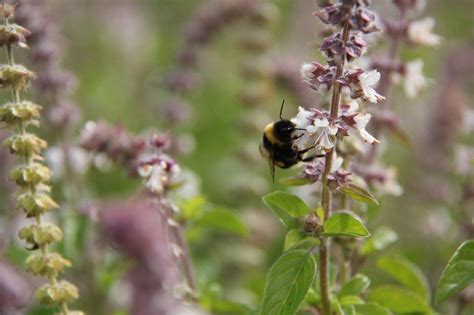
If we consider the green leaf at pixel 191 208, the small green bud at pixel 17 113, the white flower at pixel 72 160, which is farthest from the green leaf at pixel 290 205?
the white flower at pixel 72 160

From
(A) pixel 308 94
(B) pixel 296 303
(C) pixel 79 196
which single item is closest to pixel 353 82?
(B) pixel 296 303

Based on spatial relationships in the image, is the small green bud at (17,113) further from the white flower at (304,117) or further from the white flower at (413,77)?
the white flower at (413,77)

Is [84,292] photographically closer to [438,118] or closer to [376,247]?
[376,247]

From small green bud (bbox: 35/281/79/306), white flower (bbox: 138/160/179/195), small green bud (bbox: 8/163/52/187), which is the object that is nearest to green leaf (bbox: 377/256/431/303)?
white flower (bbox: 138/160/179/195)

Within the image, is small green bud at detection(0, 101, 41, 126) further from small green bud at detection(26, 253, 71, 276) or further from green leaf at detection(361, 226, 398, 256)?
green leaf at detection(361, 226, 398, 256)

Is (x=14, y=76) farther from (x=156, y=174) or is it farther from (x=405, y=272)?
(x=405, y=272)
